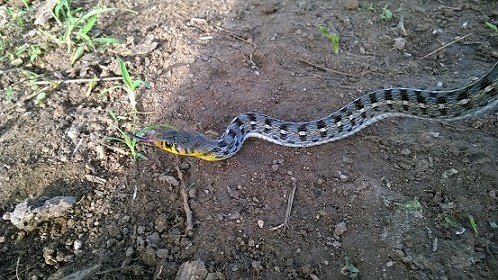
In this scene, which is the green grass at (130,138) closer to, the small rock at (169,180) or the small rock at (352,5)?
the small rock at (169,180)

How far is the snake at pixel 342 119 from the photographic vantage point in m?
5.32

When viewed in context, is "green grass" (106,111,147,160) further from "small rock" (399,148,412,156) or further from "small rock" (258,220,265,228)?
"small rock" (399,148,412,156)

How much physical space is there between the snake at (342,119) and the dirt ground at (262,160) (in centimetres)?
18

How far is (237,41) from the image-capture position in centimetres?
697

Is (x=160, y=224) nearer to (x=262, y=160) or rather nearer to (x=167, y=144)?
(x=167, y=144)

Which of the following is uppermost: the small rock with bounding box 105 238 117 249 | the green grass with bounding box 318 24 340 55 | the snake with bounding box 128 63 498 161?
the green grass with bounding box 318 24 340 55

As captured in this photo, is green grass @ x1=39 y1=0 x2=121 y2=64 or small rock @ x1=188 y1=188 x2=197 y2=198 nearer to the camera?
small rock @ x1=188 y1=188 x2=197 y2=198

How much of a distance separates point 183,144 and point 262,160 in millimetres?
1227

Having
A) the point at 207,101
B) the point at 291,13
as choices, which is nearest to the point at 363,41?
the point at 291,13

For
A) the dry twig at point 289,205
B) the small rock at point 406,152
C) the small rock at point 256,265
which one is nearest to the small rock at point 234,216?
the dry twig at point 289,205

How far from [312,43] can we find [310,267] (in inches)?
168

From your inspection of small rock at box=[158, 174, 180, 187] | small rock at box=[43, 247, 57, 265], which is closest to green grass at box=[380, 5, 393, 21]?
small rock at box=[158, 174, 180, 187]

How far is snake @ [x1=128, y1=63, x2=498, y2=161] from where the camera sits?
532 centimetres

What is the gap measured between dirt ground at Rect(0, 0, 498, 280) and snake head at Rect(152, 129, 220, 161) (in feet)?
0.82
